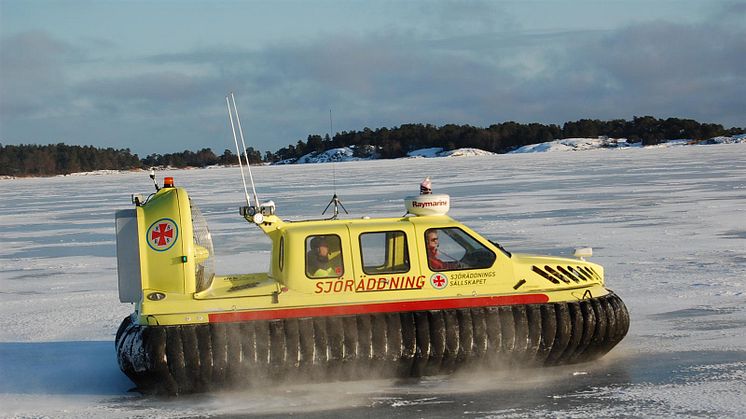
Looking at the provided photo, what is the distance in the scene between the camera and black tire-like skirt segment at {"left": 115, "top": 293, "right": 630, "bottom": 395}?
22.5 feet

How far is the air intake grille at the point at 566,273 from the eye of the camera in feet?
24.3

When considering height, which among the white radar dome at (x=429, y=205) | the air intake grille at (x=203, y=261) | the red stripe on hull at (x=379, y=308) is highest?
the white radar dome at (x=429, y=205)

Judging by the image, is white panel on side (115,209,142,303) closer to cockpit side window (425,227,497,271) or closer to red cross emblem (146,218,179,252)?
red cross emblem (146,218,179,252)

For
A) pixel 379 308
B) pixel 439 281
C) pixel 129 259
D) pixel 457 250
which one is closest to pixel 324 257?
pixel 379 308

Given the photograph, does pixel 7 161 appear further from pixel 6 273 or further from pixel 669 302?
pixel 669 302

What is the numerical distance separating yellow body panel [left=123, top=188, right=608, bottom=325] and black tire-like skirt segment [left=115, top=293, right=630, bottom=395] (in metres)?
0.13

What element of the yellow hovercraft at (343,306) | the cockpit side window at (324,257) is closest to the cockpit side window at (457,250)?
the yellow hovercraft at (343,306)

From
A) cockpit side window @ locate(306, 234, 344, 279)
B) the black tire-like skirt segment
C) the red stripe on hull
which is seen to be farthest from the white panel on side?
cockpit side window @ locate(306, 234, 344, 279)

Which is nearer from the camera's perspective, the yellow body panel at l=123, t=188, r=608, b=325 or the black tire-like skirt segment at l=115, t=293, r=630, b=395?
the black tire-like skirt segment at l=115, t=293, r=630, b=395

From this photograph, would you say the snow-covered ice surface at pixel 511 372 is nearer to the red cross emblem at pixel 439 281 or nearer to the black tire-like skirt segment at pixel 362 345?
the black tire-like skirt segment at pixel 362 345

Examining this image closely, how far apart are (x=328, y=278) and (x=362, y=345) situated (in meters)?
0.55

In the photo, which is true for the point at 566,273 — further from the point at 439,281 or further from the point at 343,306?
the point at 343,306

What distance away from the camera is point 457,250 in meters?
7.40

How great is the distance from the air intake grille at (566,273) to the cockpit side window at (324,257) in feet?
4.85
